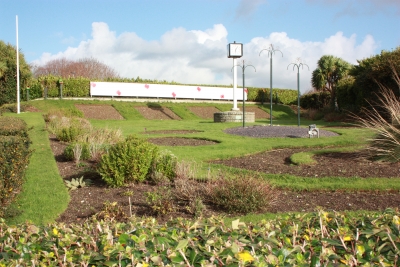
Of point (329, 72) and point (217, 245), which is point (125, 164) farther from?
point (329, 72)

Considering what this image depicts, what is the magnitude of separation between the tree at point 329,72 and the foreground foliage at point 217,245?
34224 mm

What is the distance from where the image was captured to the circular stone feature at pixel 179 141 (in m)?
13.1

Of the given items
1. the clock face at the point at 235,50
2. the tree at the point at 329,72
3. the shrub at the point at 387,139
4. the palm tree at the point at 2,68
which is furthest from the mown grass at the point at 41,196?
the tree at the point at 329,72

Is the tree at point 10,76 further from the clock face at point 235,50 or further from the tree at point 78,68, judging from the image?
the tree at point 78,68

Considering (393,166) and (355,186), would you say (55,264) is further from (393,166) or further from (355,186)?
(393,166)

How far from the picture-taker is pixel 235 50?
2812 centimetres

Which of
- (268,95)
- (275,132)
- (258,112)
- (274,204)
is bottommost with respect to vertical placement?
(274,204)

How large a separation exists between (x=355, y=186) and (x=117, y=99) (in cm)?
3150

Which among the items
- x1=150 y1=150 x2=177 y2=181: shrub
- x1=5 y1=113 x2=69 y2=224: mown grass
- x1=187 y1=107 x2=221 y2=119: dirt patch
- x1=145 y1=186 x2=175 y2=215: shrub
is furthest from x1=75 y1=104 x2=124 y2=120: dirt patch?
x1=145 y1=186 x2=175 y2=215: shrub

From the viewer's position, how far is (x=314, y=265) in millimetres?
1994

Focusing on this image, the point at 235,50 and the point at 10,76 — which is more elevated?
the point at 235,50

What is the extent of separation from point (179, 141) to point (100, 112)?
18504 millimetres

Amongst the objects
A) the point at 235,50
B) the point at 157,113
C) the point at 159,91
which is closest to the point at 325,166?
the point at 235,50

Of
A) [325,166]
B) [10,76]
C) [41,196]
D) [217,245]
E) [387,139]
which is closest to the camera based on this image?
[217,245]
